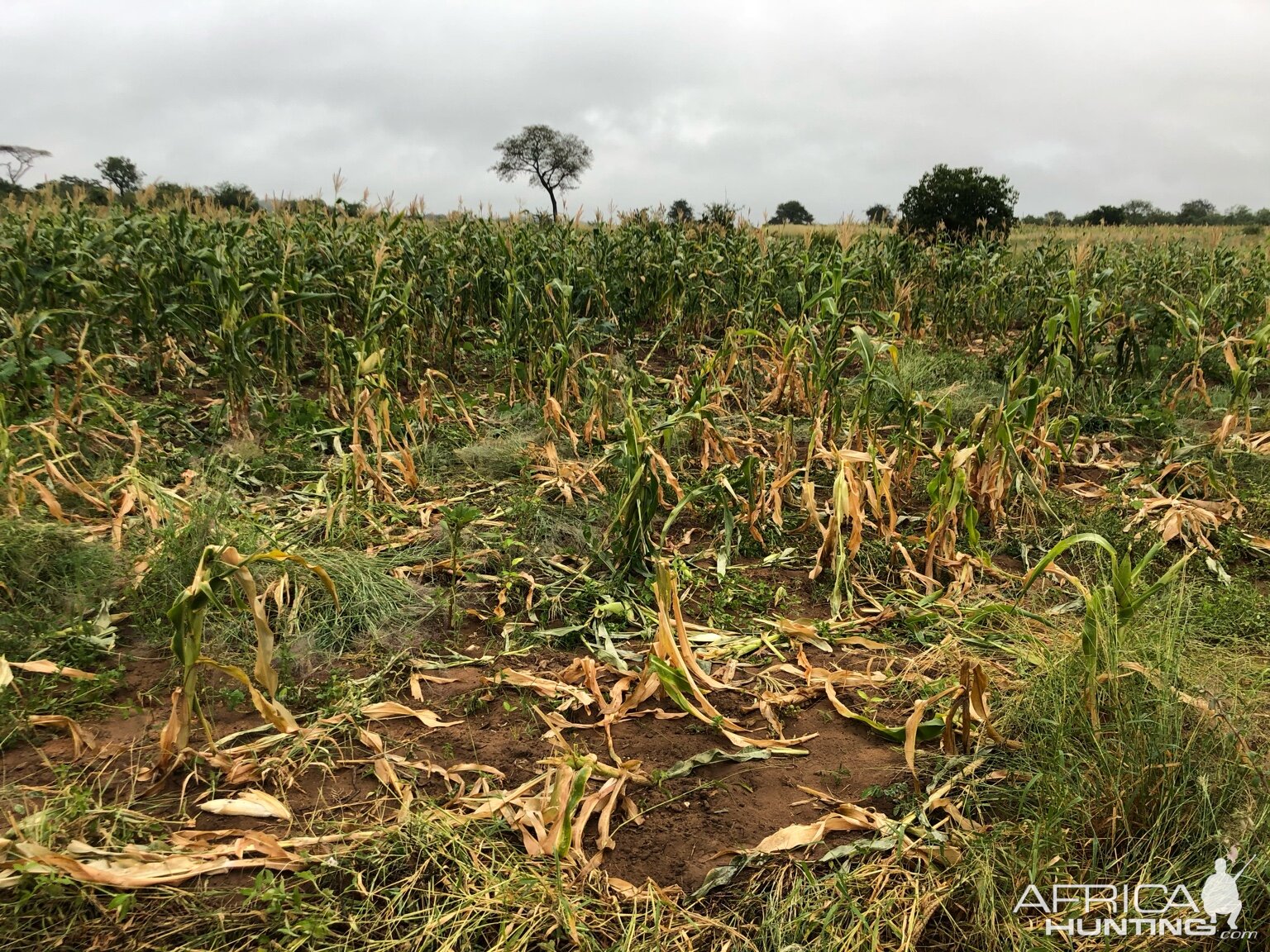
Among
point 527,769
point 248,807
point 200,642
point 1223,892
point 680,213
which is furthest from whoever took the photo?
point 680,213

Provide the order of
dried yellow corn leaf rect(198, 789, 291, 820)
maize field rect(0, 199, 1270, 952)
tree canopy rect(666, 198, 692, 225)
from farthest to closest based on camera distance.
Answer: tree canopy rect(666, 198, 692, 225), dried yellow corn leaf rect(198, 789, 291, 820), maize field rect(0, 199, 1270, 952)

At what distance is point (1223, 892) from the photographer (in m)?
1.57

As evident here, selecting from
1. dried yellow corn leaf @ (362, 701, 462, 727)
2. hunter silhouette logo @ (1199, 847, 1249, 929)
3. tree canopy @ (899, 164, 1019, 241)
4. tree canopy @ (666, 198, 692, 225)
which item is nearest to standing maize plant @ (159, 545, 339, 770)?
dried yellow corn leaf @ (362, 701, 462, 727)

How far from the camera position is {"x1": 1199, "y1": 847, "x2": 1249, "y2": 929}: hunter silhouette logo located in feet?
5.09

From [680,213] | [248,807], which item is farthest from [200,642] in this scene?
[680,213]

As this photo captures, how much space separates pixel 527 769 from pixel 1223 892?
167 cm

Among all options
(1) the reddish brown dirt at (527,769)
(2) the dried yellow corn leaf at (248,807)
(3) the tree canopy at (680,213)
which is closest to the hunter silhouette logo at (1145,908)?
(1) the reddish brown dirt at (527,769)

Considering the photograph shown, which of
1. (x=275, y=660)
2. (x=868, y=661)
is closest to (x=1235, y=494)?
(x=868, y=661)

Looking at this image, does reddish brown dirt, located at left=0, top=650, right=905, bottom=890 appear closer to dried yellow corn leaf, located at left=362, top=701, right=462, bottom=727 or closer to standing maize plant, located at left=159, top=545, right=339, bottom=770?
dried yellow corn leaf, located at left=362, top=701, right=462, bottom=727

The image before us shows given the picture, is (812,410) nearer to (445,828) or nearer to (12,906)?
(445,828)

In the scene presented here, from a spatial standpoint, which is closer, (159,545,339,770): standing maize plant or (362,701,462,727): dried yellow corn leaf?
(159,545,339,770): standing maize plant

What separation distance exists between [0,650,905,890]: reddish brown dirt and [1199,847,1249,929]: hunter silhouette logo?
27.8 inches

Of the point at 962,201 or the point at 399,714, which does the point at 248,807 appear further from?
the point at 962,201

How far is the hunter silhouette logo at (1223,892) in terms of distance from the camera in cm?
155
